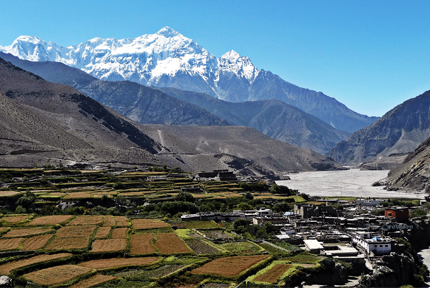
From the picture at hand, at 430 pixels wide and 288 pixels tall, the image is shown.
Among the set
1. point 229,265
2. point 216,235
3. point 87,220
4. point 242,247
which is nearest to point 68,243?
point 87,220

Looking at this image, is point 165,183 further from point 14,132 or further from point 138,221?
point 14,132

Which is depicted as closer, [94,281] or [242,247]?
[94,281]

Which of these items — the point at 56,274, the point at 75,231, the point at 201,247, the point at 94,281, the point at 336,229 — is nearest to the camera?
the point at 94,281

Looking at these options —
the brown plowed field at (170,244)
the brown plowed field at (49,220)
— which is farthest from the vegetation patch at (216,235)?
the brown plowed field at (49,220)

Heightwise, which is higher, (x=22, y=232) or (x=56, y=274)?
(x=22, y=232)

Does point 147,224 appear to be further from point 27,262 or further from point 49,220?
point 27,262

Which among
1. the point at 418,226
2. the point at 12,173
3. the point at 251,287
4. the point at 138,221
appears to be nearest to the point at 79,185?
the point at 12,173

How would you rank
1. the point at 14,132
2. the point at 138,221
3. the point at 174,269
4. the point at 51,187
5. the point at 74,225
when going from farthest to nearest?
the point at 14,132, the point at 51,187, the point at 138,221, the point at 74,225, the point at 174,269

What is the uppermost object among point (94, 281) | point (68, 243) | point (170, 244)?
point (68, 243)
